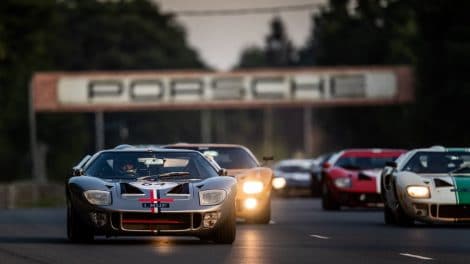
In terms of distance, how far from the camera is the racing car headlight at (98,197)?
Answer: 816 inches

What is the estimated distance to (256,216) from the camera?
2845cm

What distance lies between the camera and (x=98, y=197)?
68.1 feet

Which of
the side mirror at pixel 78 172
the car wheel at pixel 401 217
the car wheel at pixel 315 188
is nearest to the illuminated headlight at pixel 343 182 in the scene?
the car wheel at pixel 401 217

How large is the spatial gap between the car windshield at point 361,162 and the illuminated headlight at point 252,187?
9.14 metres

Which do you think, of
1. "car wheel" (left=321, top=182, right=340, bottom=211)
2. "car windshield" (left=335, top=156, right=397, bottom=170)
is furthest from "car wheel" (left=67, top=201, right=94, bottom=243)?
"car windshield" (left=335, top=156, right=397, bottom=170)

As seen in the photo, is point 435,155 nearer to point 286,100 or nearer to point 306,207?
point 306,207

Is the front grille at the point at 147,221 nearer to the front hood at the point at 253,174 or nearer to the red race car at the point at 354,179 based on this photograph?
the front hood at the point at 253,174

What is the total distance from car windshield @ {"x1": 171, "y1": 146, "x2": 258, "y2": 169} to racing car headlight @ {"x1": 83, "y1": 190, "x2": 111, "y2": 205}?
28.6 feet

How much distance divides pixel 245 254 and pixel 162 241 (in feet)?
9.94

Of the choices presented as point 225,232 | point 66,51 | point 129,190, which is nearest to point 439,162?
point 225,232

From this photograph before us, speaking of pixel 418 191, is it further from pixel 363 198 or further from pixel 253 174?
pixel 363 198

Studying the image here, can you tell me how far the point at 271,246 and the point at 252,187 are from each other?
7624 mm

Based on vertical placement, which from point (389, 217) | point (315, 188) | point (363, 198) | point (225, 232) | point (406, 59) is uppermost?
point (406, 59)

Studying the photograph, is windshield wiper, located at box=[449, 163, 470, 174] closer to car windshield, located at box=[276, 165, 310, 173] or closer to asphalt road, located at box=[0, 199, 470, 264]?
asphalt road, located at box=[0, 199, 470, 264]
